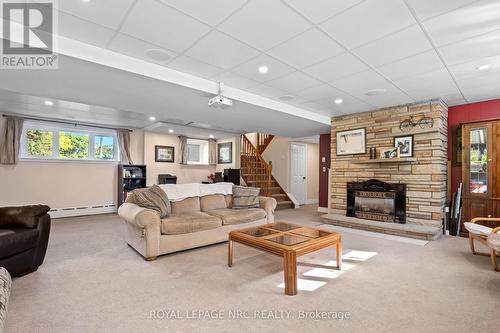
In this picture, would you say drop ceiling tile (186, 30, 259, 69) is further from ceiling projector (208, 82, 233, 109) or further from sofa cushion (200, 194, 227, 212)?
sofa cushion (200, 194, 227, 212)

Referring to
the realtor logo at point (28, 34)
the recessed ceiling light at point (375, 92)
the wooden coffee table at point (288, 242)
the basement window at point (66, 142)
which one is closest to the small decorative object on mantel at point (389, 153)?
the recessed ceiling light at point (375, 92)

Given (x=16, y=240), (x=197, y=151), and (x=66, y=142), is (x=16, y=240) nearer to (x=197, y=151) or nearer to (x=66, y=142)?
(x=66, y=142)

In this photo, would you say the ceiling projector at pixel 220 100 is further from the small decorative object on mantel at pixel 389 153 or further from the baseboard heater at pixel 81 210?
the baseboard heater at pixel 81 210

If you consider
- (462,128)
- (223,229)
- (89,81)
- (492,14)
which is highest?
(492,14)

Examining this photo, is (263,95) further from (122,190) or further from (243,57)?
(122,190)

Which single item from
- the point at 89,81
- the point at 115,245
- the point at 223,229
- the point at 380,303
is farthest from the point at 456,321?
the point at 89,81

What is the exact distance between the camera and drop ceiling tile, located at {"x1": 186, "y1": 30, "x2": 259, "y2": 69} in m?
2.58

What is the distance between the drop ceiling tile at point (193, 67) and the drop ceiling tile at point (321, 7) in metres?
1.45

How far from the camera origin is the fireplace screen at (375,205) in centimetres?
500

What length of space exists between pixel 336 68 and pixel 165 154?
20.2 feet

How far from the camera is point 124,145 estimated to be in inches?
280

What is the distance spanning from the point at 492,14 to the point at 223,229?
3.88m

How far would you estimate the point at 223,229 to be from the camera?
13.0ft

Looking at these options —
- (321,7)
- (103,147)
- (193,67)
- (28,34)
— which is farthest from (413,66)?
(103,147)
